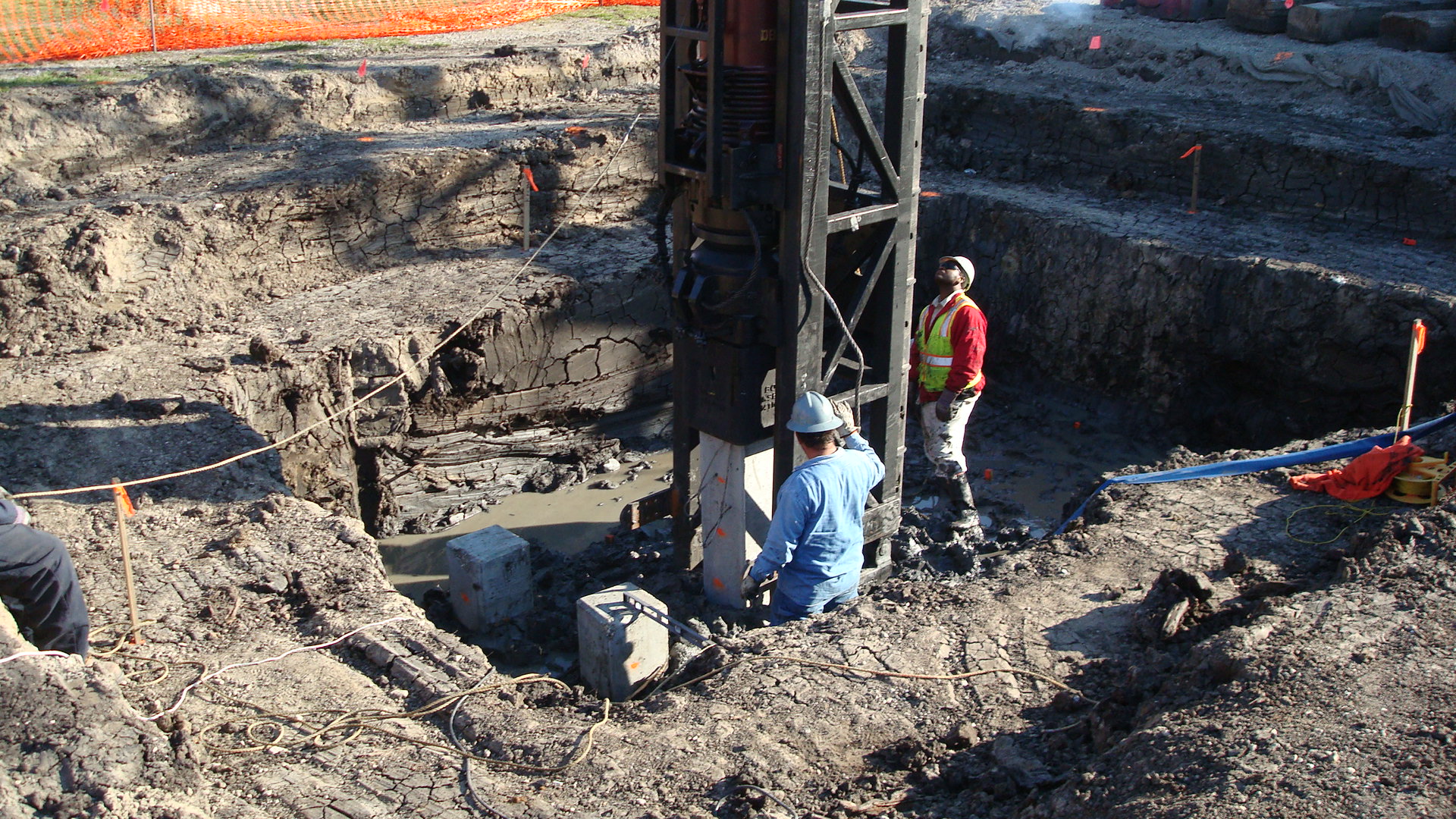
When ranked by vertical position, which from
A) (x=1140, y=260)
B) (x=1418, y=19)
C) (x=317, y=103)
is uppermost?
(x=1418, y=19)

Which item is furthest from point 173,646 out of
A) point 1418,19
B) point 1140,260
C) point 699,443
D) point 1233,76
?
point 1418,19

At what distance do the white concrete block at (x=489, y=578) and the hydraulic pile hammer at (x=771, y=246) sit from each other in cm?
95

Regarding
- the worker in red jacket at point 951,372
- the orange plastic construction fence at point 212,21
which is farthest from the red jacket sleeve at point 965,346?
the orange plastic construction fence at point 212,21

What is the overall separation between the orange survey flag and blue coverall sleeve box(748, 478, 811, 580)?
112 inches

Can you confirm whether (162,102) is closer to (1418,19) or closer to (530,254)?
(530,254)

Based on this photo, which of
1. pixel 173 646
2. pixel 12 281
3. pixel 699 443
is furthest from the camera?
pixel 12 281

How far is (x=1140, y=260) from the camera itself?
31.6 feet

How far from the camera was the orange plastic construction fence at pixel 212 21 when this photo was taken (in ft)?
41.0

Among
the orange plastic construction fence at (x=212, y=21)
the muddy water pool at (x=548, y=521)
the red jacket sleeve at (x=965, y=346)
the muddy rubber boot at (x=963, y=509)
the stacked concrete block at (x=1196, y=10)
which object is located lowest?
the muddy water pool at (x=548, y=521)

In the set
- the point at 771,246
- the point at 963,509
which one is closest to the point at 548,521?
the point at 963,509

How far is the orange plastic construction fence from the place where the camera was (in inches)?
492

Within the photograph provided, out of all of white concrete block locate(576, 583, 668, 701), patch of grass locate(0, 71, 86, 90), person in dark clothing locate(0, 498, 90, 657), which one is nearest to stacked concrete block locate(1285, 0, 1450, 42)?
white concrete block locate(576, 583, 668, 701)

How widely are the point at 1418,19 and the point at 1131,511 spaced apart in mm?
8693

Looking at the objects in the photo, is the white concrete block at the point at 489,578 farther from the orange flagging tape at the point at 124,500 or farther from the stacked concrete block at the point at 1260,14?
the stacked concrete block at the point at 1260,14
